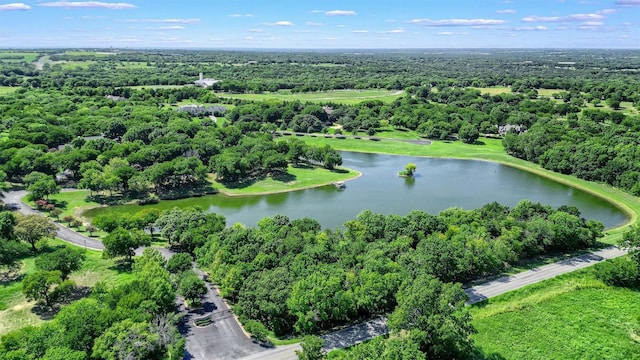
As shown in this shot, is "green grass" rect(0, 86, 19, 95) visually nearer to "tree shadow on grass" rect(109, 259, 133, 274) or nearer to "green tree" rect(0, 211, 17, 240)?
"green tree" rect(0, 211, 17, 240)

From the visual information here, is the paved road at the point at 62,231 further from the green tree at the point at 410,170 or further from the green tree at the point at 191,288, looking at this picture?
the green tree at the point at 410,170

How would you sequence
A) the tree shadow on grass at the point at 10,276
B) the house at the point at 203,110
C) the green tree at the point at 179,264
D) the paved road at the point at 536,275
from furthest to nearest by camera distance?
the house at the point at 203,110 → the tree shadow on grass at the point at 10,276 → the green tree at the point at 179,264 → the paved road at the point at 536,275

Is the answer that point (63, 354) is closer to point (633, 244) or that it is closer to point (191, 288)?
point (191, 288)

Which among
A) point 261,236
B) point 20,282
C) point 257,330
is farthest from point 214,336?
point 20,282

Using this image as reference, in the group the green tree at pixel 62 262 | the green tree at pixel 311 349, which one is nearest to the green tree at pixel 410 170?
the green tree at pixel 311 349

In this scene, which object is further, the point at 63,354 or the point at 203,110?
the point at 203,110

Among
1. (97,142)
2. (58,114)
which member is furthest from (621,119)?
(58,114)
